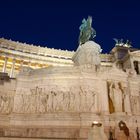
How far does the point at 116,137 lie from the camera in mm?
15648

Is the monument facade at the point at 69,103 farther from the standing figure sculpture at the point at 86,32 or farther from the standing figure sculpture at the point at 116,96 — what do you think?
the standing figure sculpture at the point at 86,32

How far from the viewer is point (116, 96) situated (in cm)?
1884

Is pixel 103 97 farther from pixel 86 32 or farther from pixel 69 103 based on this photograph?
pixel 86 32

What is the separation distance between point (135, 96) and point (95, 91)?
150 inches

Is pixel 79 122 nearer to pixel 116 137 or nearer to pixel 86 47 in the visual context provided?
pixel 116 137

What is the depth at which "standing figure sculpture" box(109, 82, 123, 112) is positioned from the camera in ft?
60.6

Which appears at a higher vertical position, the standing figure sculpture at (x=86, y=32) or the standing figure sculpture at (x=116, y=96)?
the standing figure sculpture at (x=86, y=32)

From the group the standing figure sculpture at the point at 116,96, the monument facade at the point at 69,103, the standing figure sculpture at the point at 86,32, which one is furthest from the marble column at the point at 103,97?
the standing figure sculpture at the point at 86,32

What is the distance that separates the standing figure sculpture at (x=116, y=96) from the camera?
18484 millimetres

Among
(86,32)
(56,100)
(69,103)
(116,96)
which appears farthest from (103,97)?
(86,32)

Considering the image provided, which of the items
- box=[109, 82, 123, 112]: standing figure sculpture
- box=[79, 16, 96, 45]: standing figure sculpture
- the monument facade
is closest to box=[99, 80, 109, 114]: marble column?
the monument facade

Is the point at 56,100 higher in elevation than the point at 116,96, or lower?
lower

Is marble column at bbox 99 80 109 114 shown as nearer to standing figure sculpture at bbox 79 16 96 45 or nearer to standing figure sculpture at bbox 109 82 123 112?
standing figure sculpture at bbox 109 82 123 112

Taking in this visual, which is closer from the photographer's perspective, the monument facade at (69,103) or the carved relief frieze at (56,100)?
the monument facade at (69,103)
